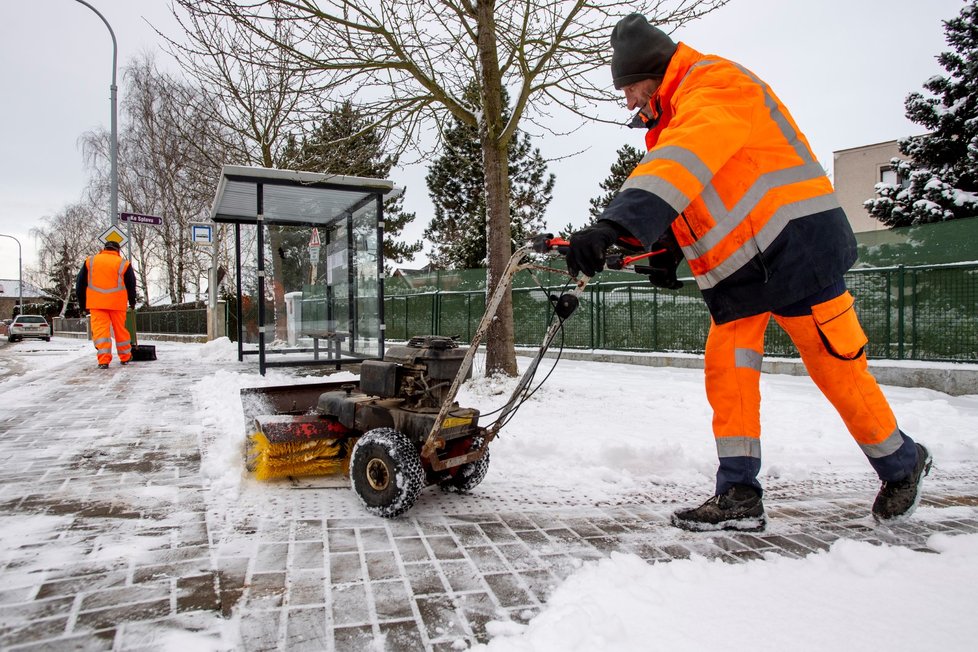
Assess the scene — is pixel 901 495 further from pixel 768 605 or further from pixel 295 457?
pixel 295 457

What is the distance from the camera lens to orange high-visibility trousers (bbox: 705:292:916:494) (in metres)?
2.43

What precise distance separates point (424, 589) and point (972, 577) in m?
1.90

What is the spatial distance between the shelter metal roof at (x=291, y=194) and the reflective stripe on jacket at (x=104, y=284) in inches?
82.5

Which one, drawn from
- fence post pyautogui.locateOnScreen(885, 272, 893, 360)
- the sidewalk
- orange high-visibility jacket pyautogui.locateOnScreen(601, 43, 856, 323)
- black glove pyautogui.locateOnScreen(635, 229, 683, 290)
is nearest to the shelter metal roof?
the sidewalk

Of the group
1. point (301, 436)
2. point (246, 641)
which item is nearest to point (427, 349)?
point (301, 436)


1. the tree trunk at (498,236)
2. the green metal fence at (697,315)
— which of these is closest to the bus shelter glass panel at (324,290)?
the tree trunk at (498,236)

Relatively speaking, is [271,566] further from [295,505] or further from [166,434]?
[166,434]

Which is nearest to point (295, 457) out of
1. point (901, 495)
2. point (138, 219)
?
point (901, 495)

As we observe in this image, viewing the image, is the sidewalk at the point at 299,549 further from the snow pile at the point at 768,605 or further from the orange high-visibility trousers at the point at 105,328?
the orange high-visibility trousers at the point at 105,328

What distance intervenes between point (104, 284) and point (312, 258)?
3456 mm

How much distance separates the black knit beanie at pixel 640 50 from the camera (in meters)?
2.54

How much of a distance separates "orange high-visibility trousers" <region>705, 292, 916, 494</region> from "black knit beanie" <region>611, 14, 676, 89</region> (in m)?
1.15

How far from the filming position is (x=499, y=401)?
6020mm

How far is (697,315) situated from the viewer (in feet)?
31.1
